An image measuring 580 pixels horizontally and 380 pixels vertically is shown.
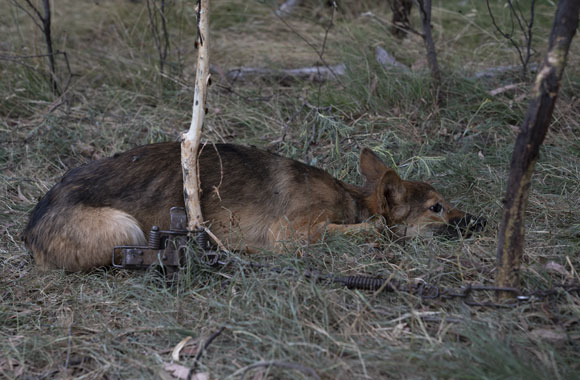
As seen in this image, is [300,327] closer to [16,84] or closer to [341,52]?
[341,52]

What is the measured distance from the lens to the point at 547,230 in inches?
167

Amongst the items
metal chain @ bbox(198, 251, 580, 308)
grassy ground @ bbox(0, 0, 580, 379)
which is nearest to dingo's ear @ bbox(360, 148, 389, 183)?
grassy ground @ bbox(0, 0, 580, 379)

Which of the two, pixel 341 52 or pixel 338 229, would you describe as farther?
pixel 341 52

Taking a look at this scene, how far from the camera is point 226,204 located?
168 inches

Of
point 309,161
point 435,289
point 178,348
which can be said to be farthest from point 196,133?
point 309,161

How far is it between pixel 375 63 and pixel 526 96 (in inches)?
66.9

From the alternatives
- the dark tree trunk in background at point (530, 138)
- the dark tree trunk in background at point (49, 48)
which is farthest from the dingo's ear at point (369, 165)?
the dark tree trunk in background at point (49, 48)

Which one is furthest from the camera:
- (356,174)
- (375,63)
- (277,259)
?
(375,63)

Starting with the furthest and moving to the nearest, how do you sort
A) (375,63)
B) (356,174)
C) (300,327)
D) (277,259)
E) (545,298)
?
(375,63) < (356,174) < (277,259) < (545,298) < (300,327)

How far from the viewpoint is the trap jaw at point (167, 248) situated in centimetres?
373

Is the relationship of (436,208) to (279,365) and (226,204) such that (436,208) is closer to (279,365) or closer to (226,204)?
(226,204)

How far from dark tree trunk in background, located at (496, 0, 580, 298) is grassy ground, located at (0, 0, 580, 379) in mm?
288

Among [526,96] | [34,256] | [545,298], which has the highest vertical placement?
[526,96]

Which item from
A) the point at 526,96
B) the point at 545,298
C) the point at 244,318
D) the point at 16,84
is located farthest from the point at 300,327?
the point at 16,84
